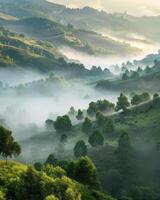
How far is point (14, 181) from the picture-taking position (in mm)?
94938

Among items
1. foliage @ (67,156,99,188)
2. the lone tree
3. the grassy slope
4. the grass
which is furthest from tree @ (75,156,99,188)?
the grass

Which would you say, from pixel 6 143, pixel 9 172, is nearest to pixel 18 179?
pixel 9 172

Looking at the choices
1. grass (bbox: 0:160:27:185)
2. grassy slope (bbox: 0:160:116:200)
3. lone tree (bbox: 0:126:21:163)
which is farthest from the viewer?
lone tree (bbox: 0:126:21:163)

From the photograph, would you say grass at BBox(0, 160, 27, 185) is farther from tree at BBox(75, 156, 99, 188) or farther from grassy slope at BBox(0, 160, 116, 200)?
tree at BBox(75, 156, 99, 188)

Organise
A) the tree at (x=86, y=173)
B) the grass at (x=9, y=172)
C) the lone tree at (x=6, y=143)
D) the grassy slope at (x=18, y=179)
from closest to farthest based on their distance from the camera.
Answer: the grassy slope at (x=18, y=179) → the grass at (x=9, y=172) → the lone tree at (x=6, y=143) → the tree at (x=86, y=173)

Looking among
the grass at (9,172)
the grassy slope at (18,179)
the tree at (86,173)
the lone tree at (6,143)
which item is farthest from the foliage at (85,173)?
the grass at (9,172)

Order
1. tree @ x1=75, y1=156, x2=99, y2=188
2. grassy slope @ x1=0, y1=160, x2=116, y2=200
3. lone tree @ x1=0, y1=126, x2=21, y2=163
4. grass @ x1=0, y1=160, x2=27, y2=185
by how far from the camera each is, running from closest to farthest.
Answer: grassy slope @ x1=0, y1=160, x2=116, y2=200
grass @ x1=0, y1=160, x2=27, y2=185
lone tree @ x1=0, y1=126, x2=21, y2=163
tree @ x1=75, y1=156, x2=99, y2=188

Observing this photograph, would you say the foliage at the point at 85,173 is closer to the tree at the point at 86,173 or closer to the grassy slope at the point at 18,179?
the tree at the point at 86,173

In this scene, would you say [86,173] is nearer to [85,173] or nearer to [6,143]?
[85,173]

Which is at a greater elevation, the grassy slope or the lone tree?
the lone tree

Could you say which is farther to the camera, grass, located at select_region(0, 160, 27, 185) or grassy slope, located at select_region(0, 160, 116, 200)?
grass, located at select_region(0, 160, 27, 185)

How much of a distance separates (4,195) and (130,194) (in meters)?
89.2

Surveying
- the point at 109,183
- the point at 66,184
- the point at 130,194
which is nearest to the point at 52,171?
the point at 66,184

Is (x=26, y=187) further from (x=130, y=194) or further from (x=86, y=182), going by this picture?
(x=130, y=194)
